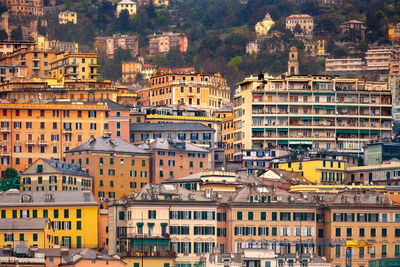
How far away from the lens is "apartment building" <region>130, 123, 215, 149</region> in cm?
17834

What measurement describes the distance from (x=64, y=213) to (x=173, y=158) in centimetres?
2819

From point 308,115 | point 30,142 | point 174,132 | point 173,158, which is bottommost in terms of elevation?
point 173,158

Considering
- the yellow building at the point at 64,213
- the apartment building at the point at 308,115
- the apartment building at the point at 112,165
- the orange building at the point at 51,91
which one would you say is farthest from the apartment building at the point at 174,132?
the yellow building at the point at 64,213

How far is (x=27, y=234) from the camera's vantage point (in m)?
133

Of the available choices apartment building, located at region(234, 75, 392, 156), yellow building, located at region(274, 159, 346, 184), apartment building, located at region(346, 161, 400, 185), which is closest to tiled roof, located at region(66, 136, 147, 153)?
yellow building, located at region(274, 159, 346, 184)

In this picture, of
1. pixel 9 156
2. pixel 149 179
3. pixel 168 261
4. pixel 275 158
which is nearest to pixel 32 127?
pixel 9 156

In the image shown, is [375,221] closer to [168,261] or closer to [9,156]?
[168,261]

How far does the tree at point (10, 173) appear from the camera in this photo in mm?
158038

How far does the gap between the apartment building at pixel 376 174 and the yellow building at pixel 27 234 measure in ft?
145

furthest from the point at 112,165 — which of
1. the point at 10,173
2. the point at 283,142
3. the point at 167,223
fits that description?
the point at 283,142

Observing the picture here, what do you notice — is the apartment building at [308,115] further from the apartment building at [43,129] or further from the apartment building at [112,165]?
the apartment building at [112,165]

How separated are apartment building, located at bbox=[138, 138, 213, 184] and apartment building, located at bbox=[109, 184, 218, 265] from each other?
22708 mm

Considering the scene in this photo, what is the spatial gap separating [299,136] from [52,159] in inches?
1526

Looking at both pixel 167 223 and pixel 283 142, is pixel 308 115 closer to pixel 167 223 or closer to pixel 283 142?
pixel 283 142
